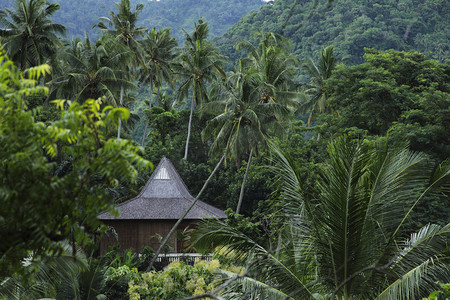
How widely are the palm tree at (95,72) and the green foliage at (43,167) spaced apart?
22846mm

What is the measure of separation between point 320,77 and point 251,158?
526 inches

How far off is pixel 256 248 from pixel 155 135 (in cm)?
2729

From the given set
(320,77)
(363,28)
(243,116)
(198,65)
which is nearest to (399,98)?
(243,116)

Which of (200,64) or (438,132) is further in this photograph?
(200,64)

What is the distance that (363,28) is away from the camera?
4938 centimetres

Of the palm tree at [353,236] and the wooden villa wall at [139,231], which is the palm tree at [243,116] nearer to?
the wooden villa wall at [139,231]

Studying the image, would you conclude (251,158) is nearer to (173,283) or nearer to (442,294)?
(173,283)

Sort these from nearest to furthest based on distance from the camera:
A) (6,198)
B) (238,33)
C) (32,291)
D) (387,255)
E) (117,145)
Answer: (6,198), (117,145), (387,255), (32,291), (238,33)

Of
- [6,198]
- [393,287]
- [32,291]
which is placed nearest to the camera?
[6,198]

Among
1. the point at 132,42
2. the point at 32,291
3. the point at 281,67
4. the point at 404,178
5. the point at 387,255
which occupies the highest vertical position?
the point at 132,42

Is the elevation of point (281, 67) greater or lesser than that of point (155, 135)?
greater

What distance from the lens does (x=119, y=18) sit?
33.5m

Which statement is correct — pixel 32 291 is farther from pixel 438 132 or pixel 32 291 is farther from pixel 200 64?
pixel 200 64

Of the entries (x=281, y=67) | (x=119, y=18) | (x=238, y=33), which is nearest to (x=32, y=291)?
(x=281, y=67)
